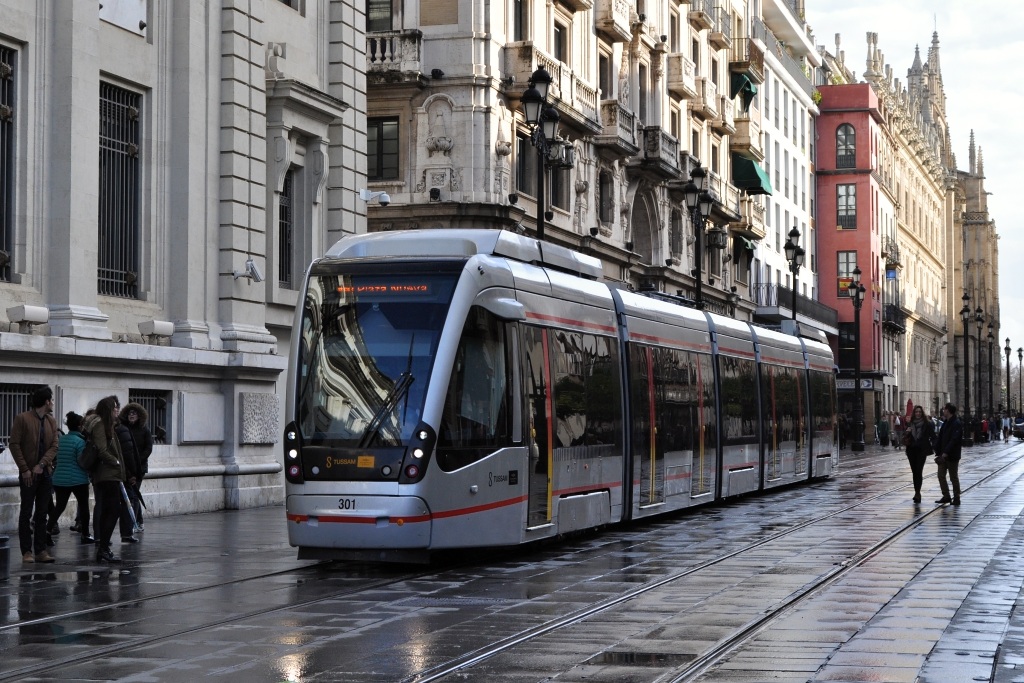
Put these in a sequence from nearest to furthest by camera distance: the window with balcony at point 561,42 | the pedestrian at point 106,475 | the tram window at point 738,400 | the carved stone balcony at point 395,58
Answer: the pedestrian at point 106,475 → the tram window at point 738,400 → the carved stone balcony at point 395,58 → the window with balcony at point 561,42

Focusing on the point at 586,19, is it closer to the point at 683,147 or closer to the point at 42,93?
the point at 683,147

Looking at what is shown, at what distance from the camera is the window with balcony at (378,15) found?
38.6 metres

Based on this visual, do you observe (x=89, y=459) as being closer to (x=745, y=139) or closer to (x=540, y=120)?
(x=540, y=120)

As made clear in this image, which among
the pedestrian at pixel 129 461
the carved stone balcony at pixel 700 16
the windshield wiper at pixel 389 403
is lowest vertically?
the pedestrian at pixel 129 461

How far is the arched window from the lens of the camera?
9238cm

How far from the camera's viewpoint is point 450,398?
16.0 meters

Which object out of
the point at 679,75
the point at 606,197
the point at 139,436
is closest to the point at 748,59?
the point at 679,75

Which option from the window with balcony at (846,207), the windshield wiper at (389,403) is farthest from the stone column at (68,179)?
the window with balcony at (846,207)

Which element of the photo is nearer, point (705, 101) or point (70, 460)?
point (70, 460)

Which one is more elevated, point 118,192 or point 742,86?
point 742,86

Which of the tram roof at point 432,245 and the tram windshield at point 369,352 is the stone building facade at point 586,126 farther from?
the tram windshield at point 369,352

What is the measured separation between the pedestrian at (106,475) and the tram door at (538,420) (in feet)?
14.4

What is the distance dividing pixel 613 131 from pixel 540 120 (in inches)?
808

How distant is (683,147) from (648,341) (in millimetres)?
35344
